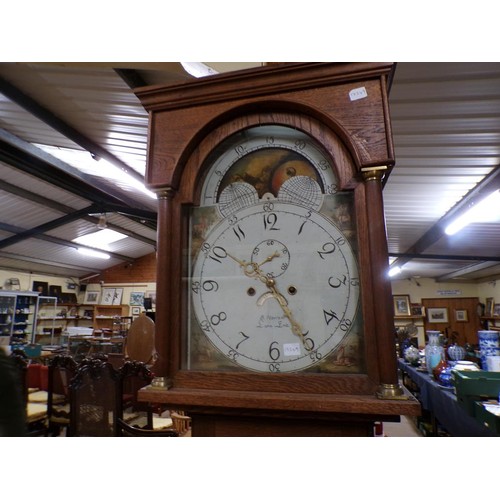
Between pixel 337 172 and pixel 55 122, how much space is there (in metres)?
3.73

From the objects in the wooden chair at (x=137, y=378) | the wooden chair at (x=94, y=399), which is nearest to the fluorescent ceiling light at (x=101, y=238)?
the wooden chair at (x=137, y=378)

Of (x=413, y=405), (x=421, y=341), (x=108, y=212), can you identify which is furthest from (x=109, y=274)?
(x=413, y=405)

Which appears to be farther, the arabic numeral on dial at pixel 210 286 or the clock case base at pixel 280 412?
the arabic numeral on dial at pixel 210 286

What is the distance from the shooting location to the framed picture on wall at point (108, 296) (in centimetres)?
1030

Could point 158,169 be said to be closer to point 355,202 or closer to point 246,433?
point 355,202

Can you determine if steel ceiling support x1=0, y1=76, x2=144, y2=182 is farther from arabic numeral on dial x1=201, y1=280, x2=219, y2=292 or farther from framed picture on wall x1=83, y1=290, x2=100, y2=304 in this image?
framed picture on wall x1=83, y1=290, x2=100, y2=304

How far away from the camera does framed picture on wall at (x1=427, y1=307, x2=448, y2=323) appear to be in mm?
9523

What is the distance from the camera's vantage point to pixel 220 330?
56 cm

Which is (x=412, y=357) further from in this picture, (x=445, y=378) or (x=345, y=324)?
(x=345, y=324)

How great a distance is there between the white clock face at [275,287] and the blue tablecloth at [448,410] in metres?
1.69

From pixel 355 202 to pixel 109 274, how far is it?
1120 centimetres

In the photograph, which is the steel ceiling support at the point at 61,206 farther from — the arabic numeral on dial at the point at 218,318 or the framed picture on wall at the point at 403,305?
the framed picture on wall at the point at 403,305

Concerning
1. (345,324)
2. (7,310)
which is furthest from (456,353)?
(7,310)

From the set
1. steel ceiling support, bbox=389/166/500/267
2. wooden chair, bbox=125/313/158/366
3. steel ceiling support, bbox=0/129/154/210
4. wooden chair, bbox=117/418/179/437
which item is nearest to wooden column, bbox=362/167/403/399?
wooden chair, bbox=117/418/179/437
